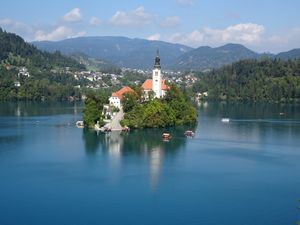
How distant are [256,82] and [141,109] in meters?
45.2

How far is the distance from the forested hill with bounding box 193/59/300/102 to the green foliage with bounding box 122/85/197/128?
36.0 m

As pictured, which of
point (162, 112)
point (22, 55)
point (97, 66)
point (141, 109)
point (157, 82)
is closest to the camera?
point (141, 109)

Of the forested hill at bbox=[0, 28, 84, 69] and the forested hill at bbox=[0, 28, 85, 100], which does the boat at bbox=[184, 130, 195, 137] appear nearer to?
the forested hill at bbox=[0, 28, 85, 100]

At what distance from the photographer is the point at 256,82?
79.4 meters

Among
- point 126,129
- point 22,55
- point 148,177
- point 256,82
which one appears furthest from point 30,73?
point 148,177

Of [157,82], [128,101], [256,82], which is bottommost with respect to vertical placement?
[128,101]

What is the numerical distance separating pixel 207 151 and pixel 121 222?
13112 mm

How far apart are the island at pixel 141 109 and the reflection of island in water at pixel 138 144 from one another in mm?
1148

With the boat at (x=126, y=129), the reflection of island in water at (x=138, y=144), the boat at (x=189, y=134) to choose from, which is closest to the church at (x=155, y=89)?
the boat at (x=126, y=129)

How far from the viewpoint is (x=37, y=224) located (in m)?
16.6

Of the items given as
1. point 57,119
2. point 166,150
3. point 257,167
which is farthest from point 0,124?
point 257,167

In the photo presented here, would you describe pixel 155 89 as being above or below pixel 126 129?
above

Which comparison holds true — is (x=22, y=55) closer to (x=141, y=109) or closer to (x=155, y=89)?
(x=155, y=89)

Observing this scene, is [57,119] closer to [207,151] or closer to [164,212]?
[207,151]
